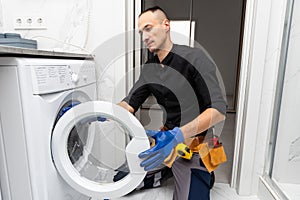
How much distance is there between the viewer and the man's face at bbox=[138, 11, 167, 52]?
1.05 metres

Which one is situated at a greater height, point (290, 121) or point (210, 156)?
point (290, 121)

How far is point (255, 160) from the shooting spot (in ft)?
4.66

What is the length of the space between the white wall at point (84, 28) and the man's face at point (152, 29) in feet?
1.01

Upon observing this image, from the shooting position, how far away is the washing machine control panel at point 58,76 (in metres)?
0.71

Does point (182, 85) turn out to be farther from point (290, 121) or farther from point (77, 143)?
point (290, 121)

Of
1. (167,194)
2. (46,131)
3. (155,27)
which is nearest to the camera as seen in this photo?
(46,131)

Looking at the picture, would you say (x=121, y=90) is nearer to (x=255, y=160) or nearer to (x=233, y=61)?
(x=255, y=160)

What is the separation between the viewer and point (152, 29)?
1060 millimetres

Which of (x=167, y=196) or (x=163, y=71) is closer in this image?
(x=163, y=71)

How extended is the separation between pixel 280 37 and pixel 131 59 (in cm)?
97

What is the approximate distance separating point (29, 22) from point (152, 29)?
0.94 metres

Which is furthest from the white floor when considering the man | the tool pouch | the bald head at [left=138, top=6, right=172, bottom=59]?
the bald head at [left=138, top=6, right=172, bottom=59]

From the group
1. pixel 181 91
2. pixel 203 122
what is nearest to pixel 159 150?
pixel 203 122

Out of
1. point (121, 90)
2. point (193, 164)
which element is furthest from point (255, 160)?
point (121, 90)
